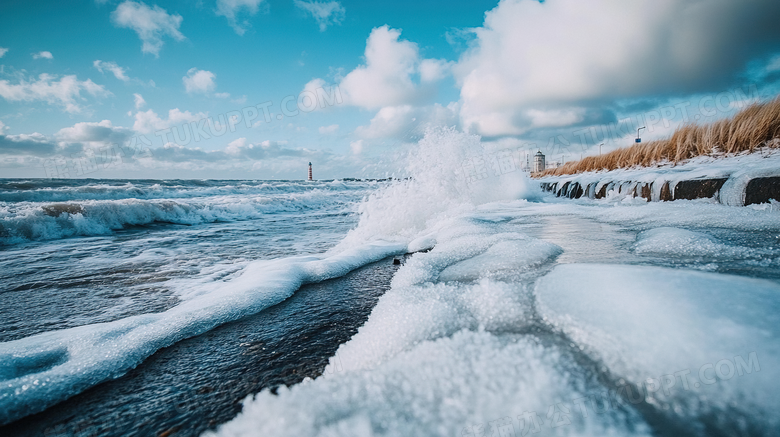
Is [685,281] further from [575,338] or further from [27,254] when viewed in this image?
[27,254]

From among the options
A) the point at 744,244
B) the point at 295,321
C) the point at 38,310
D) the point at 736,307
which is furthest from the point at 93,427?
the point at 744,244

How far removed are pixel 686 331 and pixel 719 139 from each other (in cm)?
645

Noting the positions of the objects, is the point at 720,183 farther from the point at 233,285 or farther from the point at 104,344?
the point at 104,344

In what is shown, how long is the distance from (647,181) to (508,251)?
3.80m

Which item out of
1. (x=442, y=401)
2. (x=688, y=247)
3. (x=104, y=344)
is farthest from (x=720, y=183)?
(x=104, y=344)

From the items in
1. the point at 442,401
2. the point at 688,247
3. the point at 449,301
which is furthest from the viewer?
the point at 688,247

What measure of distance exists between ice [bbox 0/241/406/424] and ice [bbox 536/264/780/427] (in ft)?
5.06

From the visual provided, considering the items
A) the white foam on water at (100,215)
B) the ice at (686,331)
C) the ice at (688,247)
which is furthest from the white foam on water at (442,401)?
the white foam on water at (100,215)

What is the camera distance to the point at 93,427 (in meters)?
0.92

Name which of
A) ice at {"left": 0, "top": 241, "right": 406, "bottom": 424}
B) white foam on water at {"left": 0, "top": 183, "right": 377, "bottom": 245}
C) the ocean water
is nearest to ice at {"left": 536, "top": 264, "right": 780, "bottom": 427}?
the ocean water

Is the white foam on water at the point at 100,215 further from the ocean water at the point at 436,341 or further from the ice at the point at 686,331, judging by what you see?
the ice at the point at 686,331

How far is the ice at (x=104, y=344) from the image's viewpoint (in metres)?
1.08

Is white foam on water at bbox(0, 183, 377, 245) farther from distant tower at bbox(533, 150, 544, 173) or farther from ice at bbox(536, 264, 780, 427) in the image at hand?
distant tower at bbox(533, 150, 544, 173)

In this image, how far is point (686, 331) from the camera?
31.7 inches
